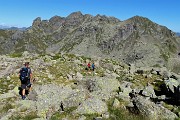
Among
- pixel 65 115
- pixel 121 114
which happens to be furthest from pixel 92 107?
pixel 121 114

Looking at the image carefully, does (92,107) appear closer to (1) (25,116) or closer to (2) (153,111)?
(2) (153,111)

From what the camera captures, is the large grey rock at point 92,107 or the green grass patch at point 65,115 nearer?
the green grass patch at point 65,115

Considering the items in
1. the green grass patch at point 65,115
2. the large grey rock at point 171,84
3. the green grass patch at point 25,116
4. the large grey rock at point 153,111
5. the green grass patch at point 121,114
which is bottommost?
the green grass patch at point 25,116

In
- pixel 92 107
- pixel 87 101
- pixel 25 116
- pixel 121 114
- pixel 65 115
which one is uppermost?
pixel 87 101

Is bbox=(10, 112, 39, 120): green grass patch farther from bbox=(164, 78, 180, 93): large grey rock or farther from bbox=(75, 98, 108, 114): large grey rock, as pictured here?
bbox=(164, 78, 180, 93): large grey rock

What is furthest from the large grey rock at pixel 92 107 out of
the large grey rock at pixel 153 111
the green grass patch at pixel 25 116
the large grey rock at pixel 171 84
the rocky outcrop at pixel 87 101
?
the large grey rock at pixel 171 84

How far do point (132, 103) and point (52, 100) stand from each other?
240 inches

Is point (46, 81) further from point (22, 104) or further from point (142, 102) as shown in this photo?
point (142, 102)

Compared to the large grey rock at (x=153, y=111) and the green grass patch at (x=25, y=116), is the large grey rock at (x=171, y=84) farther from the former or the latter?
the green grass patch at (x=25, y=116)

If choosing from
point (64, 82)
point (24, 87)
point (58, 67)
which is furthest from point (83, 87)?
point (58, 67)

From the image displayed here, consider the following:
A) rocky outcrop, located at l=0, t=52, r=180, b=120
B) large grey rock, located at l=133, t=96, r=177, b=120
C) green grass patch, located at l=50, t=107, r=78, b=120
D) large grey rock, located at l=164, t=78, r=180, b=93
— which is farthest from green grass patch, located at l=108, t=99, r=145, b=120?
large grey rock, located at l=164, t=78, r=180, b=93

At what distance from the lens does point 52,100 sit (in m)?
20.5

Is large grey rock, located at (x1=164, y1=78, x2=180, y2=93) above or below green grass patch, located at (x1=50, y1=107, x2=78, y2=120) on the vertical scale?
above

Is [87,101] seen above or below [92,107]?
above
